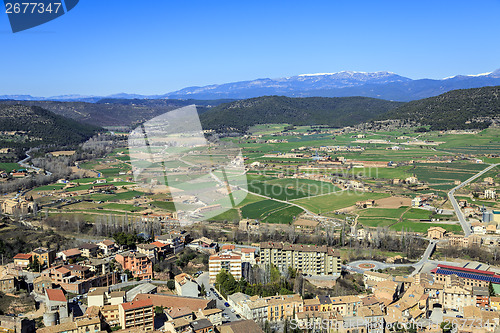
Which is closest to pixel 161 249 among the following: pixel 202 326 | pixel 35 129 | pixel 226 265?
pixel 226 265

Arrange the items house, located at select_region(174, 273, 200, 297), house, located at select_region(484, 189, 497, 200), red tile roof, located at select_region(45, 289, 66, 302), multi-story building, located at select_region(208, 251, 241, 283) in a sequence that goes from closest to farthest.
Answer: red tile roof, located at select_region(45, 289, 66, 302), house, located at select_region(174, 273, 200, 297), multi-story building, located at select_region(208, 251, 241, 283), house, located at select_region(484, 189, 497, 200)

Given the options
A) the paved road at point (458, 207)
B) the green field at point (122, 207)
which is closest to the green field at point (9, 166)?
the green field at point (122, 207)

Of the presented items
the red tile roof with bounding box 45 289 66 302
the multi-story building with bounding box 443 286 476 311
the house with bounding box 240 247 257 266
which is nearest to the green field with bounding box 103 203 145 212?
the house with bounding box 240 247 257 266

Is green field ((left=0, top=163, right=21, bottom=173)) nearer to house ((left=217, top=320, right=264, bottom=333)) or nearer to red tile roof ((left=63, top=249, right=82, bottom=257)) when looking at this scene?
red tile roof ((left=63, top=249, right=82, bottom=257))

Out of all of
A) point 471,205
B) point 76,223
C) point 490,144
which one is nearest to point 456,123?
point 490,144

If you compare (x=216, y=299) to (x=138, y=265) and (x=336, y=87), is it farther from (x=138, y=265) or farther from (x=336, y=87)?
(x=336, y=87)

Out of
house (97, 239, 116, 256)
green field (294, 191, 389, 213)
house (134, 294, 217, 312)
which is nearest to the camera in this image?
house (134, 294, 217, 312)

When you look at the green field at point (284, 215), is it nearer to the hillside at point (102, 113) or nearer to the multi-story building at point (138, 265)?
the multi-story building at point (138, 265)
